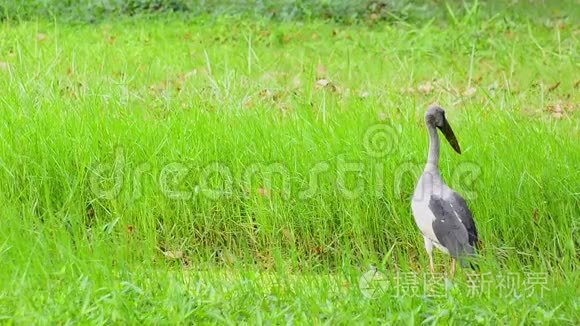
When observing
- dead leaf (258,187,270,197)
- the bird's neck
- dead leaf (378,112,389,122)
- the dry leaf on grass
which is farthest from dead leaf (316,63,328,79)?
the bird's neck

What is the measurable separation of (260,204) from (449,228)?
1258mm

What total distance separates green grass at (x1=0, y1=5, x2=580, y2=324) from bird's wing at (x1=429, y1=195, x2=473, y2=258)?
0.38ft

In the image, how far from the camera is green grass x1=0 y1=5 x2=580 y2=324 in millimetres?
4074

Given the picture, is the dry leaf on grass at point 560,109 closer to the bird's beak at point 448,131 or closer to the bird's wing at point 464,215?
the bird's beak at point 448,131

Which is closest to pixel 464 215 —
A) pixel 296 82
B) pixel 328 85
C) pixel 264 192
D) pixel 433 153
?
pixel 433 153

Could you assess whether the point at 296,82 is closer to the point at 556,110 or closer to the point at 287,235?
the point at 556,110

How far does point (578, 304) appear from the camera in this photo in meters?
4.06

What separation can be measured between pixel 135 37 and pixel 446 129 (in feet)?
21.8

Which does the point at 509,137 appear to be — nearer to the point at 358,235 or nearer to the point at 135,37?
the point at 358,235

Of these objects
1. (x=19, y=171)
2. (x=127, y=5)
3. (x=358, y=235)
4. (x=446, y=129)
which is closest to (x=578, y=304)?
(x=446, y=129)

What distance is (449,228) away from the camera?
4375 mm

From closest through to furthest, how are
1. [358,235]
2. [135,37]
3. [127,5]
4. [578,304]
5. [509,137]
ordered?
[578,304]
[358,235]
[509,137]
[135,37]
[127,5]

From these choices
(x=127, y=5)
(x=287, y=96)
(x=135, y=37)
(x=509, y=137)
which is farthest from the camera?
(x=127, y=5)

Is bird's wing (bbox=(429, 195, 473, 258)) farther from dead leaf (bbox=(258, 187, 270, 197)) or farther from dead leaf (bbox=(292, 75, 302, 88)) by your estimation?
dead leaf (bbox=(292, 75, 302, 88))
